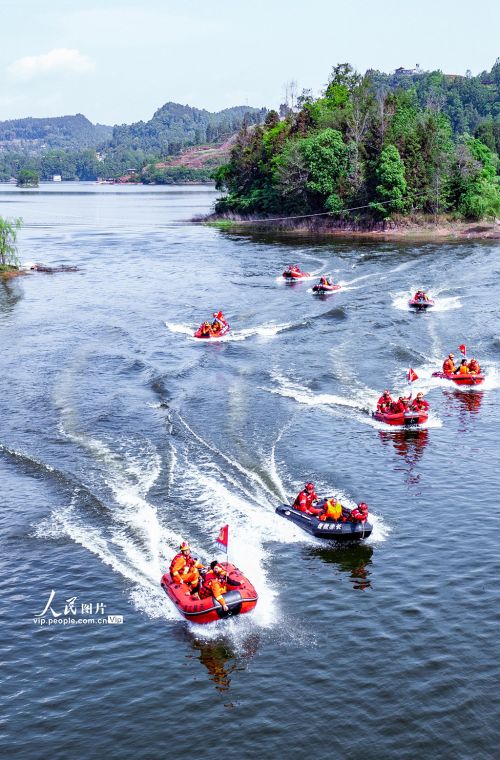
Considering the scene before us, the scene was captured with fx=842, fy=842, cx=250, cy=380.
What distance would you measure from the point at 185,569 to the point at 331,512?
8794 millimetres

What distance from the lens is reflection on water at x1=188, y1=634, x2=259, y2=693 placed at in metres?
32.4

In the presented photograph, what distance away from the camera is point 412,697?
30781mm

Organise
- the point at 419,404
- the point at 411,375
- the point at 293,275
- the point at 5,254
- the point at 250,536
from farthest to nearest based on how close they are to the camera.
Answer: the point at 5,254 → the point at 293,275 → the point at 411,375 → the point at 419,404 → the point at 250,536

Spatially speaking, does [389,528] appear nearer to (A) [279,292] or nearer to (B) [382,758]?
(B) [382,758]

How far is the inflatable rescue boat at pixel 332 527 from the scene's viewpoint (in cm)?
4147

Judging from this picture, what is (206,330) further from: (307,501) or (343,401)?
(307,501)

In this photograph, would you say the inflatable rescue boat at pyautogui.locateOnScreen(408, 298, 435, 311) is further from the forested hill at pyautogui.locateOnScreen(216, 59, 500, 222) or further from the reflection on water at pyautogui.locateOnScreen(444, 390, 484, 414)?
the forested hill at pyautogui.locateOnScreen(216, 59, 500, 222)

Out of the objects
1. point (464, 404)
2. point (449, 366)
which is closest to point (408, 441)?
point (464, 404)

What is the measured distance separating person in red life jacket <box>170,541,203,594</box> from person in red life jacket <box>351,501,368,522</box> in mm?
8418

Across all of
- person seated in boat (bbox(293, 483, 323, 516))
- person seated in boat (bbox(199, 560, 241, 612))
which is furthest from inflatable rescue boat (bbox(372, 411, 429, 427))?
person seated in boat (bbox(199, 560, 241, 612))

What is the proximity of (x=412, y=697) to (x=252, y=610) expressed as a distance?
27.0 feet

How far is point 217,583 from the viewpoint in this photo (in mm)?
36062

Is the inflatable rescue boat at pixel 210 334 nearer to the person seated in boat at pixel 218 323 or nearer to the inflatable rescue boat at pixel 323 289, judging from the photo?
the person seated in boat at pixel 218 323

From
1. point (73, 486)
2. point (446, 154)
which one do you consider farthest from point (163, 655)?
point (446, 154)
